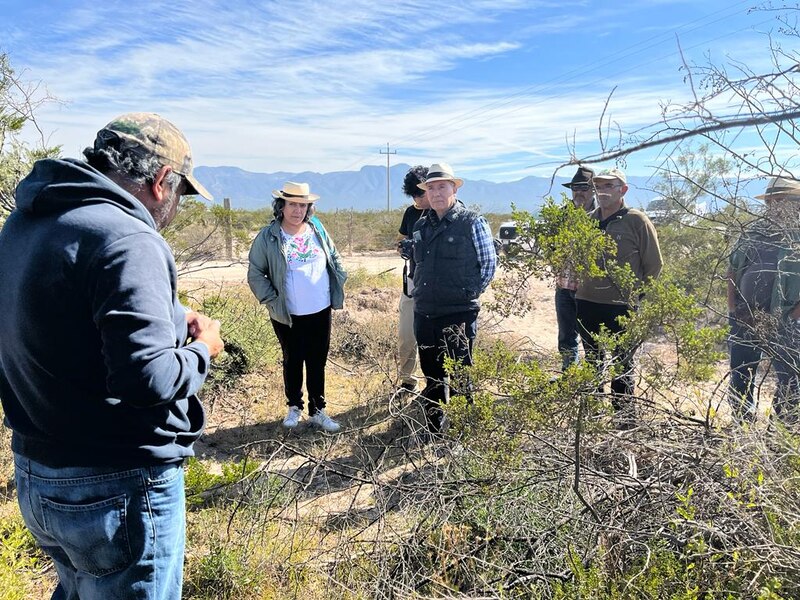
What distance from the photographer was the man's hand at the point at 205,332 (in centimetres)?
156

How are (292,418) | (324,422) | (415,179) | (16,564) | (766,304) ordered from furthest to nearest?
(415,179) → (292,418) → (324,422) → (766,304) → (16,564)

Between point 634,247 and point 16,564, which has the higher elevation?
point 634,247

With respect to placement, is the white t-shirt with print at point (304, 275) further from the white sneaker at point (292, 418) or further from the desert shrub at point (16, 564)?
the desert shrub at point (16, 564)

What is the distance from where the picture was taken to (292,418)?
13.7 feet

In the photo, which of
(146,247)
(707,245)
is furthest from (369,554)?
(707,245)

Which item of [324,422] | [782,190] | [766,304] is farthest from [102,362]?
[766,304]

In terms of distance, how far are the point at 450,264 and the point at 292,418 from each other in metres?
1.79

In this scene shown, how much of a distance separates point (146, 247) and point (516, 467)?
1.56 metres

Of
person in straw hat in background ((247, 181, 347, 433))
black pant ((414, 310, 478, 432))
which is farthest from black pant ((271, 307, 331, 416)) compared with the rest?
black pant ((414, 310, 478, 432))

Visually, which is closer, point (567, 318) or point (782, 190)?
point (782, 190)

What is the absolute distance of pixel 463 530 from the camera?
7.42 feet

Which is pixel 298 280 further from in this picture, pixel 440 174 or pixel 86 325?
pixel 86 325

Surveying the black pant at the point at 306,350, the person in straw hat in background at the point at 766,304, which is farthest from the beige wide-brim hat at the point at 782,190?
the black pant at the point at 306,350

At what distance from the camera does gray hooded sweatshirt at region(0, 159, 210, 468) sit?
1.21 m
